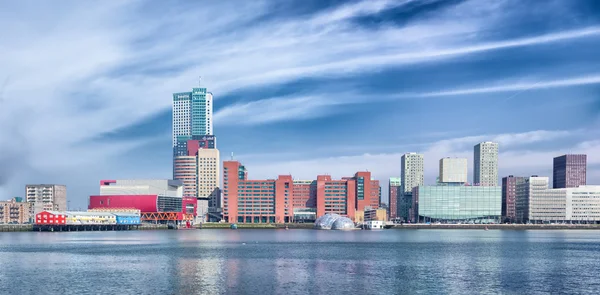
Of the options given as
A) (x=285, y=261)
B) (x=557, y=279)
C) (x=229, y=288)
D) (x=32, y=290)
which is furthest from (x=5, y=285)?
(x=557, y=279)

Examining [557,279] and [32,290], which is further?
[557,279]

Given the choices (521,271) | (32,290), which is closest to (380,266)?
(521,271)

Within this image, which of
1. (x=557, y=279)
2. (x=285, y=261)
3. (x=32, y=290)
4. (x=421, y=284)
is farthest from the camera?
(x=285, y=261)

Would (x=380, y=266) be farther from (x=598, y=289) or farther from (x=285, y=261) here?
(x=598, y=289)

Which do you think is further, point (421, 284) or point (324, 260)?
point (324, 260)

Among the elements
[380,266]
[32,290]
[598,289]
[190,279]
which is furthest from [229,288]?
[598,289]

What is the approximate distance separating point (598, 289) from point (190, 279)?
4138 cm

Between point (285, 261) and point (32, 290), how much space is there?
38043 mm

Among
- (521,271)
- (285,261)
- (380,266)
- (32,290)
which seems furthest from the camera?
(285,261)

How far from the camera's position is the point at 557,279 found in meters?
71.1

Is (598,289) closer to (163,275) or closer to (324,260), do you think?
(324,260)

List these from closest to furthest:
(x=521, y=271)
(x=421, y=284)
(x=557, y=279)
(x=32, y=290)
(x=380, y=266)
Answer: (x=32, y=290)
(x=421, y=284)
(x=557, y=279)
(x=521, y=271)
(x=380, y=266)

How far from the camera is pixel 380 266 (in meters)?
84.2

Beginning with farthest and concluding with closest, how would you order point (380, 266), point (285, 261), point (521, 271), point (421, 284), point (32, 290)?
1. point (285, 261)
2. point (380, 266)
3. point (521, 271)
4. point (421, 284)
5. point (32, 290)
